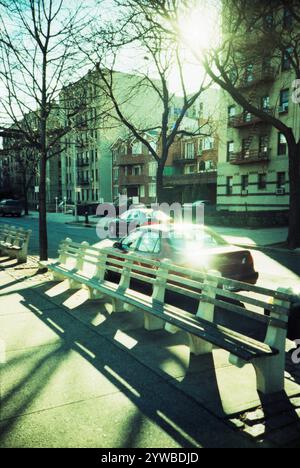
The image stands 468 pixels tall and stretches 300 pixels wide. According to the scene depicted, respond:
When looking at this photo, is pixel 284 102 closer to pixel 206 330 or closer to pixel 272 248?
pixel 272 248

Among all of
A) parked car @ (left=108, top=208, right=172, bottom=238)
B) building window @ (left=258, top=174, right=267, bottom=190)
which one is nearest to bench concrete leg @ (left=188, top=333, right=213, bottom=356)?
parked car @ (left=108, top=208, right=172, bottom=238)

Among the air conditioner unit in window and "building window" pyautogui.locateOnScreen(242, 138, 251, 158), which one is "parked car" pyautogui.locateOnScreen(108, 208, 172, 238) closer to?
the air conditioner unit in window

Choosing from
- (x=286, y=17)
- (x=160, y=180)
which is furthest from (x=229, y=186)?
(x=286, y=17)

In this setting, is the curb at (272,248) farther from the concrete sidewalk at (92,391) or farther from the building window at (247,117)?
the building window at (247,117)

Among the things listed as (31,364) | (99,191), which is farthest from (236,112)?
(31,364)

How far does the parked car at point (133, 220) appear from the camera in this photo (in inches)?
793

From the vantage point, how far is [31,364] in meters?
4.59

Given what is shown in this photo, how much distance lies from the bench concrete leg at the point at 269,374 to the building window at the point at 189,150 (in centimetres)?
4864

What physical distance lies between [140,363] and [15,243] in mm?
9926

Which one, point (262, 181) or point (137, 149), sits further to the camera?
point (137, 149)

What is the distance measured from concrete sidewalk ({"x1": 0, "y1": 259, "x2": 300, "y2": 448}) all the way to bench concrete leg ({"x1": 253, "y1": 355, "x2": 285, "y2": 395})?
0.10m

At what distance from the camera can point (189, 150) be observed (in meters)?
51.7

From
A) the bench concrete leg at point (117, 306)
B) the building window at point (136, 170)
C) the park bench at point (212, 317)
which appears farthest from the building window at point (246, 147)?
the bench concrete leg at point (117, 306)
